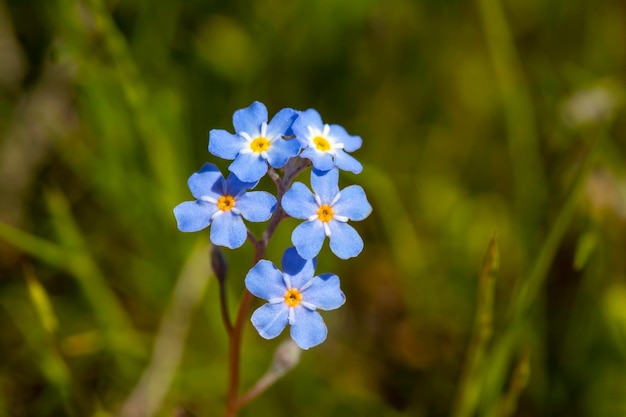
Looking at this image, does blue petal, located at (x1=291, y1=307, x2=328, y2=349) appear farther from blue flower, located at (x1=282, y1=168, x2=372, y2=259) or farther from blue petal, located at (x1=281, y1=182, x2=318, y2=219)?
blue petal, located at (x1=281, y1=182, x2=318, y2=219)

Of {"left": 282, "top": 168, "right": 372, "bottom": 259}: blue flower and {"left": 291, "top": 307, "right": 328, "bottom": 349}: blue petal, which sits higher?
{"left": 282, "top": 168, "right": 372, "bottom": 259}: blue flower

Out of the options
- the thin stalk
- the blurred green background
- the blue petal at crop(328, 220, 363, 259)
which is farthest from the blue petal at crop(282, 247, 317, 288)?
the blurred green background

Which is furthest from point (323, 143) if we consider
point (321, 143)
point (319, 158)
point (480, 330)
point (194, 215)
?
point (480, 330)

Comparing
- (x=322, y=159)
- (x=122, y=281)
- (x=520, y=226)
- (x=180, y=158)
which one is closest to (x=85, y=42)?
(x=180, y=158)

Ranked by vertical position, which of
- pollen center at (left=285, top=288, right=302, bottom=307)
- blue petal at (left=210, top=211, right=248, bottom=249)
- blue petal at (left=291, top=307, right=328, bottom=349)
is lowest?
blue petal at (left=291, top=307, right=328, bottom=349)

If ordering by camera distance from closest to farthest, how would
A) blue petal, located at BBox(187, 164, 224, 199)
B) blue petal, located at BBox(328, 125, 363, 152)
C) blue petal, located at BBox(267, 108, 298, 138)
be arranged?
blue petal, located at BBox(187, 164, 224, 199) → blue petal, located at BBox(267, 108, 298, 138) → blue petal, located at BBox(328, 125, 363, 152)

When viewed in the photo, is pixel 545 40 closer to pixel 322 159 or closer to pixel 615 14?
pixel 615 14

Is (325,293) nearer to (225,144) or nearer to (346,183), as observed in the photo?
(225,144)

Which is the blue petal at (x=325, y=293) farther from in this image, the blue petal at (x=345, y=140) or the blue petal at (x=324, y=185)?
the blue petal at (x=345, y=140)
